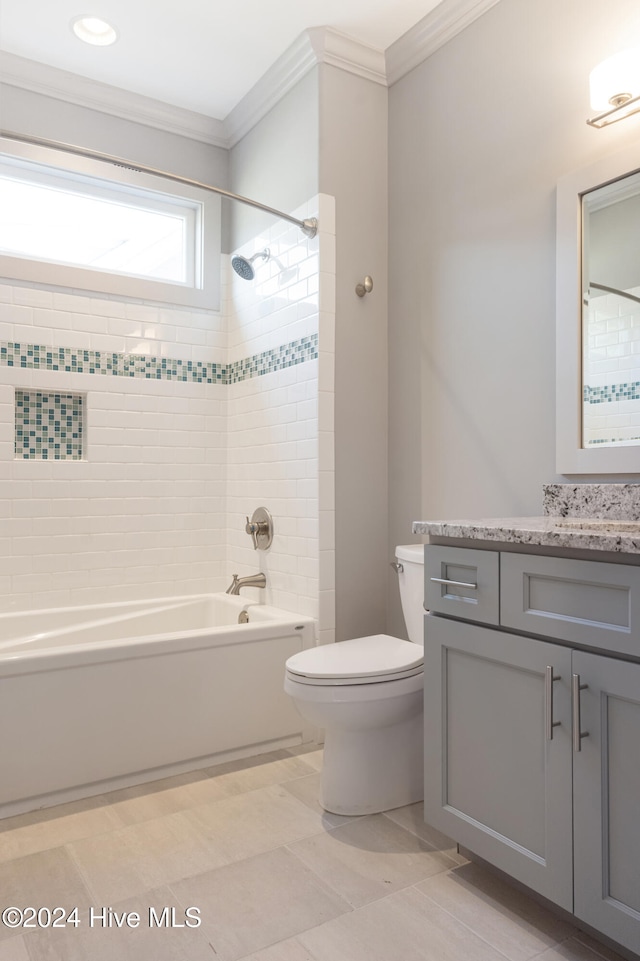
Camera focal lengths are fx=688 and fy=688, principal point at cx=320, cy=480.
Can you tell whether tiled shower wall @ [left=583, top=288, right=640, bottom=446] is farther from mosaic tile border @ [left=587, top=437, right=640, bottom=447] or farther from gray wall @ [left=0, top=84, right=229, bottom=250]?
gray wall @ [left=0, top=84, right=229, bottom=250]

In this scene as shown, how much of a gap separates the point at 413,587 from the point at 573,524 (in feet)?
2.25

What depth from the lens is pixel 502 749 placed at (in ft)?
5.15

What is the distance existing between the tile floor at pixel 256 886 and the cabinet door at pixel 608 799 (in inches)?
8.3

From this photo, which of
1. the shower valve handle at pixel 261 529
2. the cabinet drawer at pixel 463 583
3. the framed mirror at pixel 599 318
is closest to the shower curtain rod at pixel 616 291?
the framed mirror at pixel 599 318

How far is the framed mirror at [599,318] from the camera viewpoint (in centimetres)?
191

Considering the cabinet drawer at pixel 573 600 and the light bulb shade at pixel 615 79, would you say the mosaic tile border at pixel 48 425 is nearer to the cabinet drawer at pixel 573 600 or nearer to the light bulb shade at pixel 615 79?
the cabinet drawer at pixel 573 600

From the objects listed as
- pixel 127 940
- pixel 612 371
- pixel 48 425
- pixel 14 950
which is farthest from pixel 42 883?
pixel 612 371

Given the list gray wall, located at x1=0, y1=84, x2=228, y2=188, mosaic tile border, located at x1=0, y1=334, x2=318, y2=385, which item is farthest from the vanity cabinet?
gray wall, located at x1=0, y1=84, x2=228, y2=188

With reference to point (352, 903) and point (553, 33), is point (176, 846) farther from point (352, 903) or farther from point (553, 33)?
point (553, 33)

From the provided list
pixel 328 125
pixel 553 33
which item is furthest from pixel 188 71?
pixel 553 33

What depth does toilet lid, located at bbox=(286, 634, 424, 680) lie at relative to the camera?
2021 mm

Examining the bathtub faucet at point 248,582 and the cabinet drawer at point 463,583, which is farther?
the bathtub faucet at point 248,582

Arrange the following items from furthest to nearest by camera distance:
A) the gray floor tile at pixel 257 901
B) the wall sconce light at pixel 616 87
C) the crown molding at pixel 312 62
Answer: the crown molding at pixel 312 62, the wall sconce light at pixel 616 87, the gray floor tile at pixel 257 901

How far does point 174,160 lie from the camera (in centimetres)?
333
